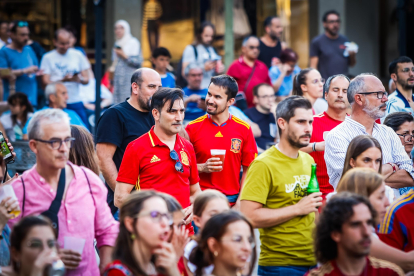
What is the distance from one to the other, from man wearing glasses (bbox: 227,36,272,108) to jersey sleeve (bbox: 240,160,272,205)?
5.83 m

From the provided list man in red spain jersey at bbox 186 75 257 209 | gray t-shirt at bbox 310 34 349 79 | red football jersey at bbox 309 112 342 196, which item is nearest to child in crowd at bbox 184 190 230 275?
man in red spain jersey at bbox 186 75 257 209

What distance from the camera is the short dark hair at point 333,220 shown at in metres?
3.66

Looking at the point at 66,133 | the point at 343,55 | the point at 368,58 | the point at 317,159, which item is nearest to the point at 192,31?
the point at 368,58

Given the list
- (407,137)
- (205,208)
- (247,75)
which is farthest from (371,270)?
(247,75)

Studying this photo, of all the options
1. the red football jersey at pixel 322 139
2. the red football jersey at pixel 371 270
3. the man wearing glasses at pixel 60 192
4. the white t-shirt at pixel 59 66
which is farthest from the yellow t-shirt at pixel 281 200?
the white t-shirt at pixel 59 66

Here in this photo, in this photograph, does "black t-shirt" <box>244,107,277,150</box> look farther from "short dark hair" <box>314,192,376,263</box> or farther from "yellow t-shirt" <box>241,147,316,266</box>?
"short dark hair" <box>314,192,376,263</box>

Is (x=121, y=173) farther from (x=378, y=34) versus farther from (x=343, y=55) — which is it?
(x=378, y=34)

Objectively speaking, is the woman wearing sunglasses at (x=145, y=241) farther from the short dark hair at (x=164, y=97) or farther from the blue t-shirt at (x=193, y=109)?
the blue t-shirt at (x=193, y=109)

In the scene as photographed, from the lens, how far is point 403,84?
772 cm

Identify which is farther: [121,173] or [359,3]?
[359,3]

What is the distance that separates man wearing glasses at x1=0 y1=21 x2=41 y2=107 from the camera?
1048 centimetres

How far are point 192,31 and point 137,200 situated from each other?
40.0 feet

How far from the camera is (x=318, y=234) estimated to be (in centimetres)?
377

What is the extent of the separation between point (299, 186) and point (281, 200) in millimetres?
176
